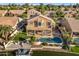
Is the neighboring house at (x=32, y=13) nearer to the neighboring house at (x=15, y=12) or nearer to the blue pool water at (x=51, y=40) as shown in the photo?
the neighboring house at (x=15, y=12)

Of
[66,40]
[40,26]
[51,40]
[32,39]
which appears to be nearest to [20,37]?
[32,39]

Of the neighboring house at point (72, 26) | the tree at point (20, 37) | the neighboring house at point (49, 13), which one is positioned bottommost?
the tree at point (20, 37)

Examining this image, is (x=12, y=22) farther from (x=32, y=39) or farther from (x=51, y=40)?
(x=51, y=40)

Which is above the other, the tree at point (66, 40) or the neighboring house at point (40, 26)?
the neighboring house at point (40, 26)

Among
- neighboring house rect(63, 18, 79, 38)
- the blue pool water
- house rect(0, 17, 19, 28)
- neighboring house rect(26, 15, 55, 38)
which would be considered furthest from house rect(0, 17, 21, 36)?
neighboring house rect(63, 18, 79, 38)

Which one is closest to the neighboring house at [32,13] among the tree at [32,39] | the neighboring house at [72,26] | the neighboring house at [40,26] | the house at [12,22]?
the neighboring house at [40,26]

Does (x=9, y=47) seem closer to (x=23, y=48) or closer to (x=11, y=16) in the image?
(x=23, y=48)

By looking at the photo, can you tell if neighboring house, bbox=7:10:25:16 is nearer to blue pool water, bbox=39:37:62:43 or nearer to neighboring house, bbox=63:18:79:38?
blue pool water, bbox=39:37:62:43
